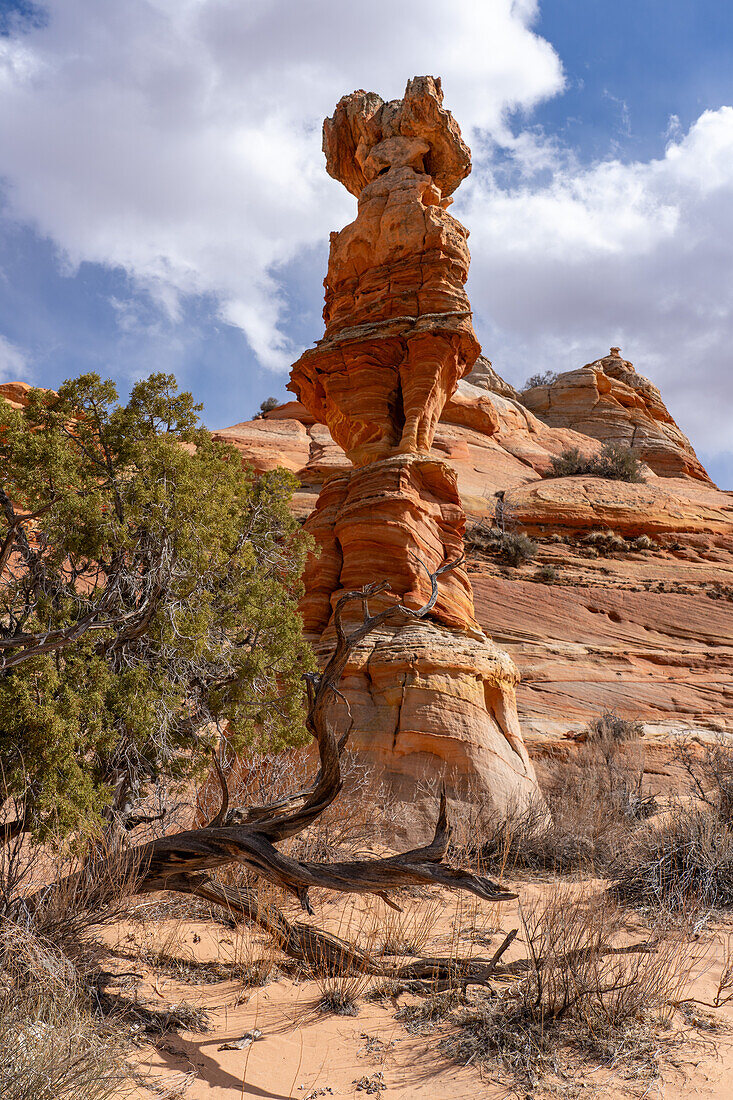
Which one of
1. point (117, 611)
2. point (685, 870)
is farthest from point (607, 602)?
point (117, 611)

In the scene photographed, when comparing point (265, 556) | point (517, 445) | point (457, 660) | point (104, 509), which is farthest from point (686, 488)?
point (104, 509)

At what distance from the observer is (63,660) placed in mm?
5082

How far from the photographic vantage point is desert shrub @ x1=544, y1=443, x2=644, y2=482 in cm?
3238

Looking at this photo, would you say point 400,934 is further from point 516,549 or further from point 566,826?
point 516,549

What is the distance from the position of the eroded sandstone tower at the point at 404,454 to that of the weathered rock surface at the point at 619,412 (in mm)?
27321

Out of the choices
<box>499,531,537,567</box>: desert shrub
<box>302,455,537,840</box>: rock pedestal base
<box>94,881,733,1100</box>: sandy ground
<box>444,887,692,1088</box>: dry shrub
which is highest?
<box>499,531,537,567</box>: desert shrub

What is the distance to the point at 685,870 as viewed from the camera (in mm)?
7180

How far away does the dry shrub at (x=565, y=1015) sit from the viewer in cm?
411

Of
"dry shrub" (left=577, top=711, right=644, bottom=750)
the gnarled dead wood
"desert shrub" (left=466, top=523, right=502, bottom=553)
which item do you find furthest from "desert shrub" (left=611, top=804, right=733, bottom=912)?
"desert shrub" (left=466, top=523, right=502, bottom=553)

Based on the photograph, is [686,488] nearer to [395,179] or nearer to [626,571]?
[626,571]

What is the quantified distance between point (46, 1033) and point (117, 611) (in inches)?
116

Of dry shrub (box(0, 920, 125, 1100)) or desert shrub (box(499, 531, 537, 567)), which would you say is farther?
desert shrub (box(499, 531, 537, 567))

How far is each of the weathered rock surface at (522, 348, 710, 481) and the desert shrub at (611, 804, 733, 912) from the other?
117 ft

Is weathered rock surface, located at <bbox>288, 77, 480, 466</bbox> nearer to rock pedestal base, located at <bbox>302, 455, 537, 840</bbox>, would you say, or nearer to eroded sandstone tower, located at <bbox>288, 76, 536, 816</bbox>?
eroded sandstone tower, located at <bbox>288, 76, 536, 816</bbox>
